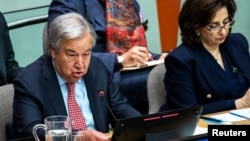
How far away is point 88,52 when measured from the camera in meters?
2.77

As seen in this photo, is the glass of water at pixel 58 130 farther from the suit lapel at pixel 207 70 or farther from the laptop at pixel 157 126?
the suit lapel at pixel 207 70

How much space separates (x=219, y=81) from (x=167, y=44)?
Answer: 9.10 ft

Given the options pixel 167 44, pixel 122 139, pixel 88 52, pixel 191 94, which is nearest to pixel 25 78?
pixel 88 52

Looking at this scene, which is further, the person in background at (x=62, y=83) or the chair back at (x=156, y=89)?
the chair back at (x=156, y=89)

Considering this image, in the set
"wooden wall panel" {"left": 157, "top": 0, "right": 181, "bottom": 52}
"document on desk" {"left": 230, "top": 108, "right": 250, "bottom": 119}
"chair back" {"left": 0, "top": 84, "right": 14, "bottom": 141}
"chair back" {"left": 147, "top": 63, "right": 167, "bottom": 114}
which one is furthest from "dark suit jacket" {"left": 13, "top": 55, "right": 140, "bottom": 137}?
"wooden wall panel" {"left": 157, "top": 0, "right": 181, "bottom": 52}

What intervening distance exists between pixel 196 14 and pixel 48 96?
977mm

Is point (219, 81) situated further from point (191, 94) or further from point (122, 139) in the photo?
point (122, 139)

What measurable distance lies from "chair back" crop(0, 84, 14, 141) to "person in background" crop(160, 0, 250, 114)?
88 centimetres

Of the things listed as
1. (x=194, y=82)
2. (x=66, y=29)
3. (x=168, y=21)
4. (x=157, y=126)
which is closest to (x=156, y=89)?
(x=194, y=82)

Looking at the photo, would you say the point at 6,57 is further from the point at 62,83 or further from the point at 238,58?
the point at 238,58

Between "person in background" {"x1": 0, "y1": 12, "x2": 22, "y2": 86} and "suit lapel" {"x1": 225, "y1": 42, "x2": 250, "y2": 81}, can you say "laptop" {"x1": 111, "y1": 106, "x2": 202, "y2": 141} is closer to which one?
"suit lapel" {"x1": 225, "y1": 42, "x2": 250, "y2": 81}

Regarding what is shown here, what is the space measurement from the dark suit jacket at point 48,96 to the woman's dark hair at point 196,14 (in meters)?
0.57

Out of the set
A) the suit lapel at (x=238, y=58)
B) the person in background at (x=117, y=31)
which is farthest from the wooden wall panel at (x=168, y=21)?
the suit lapel at (x=238, y=58)

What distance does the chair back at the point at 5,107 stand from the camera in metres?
2.78
